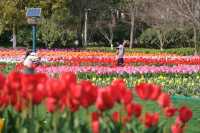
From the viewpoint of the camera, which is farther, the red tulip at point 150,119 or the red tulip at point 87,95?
the red tulip at point 150,119

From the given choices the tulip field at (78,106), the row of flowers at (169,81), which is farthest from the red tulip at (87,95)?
the row of flowers at (169,81)

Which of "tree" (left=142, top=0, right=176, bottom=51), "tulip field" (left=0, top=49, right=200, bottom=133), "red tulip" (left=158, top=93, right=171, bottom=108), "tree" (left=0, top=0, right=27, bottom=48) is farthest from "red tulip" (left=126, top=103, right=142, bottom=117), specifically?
"tree" (left=0, top=0, right=27, bottom=48)

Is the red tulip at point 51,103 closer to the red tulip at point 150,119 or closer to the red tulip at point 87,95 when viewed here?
the red tulip at point 87,95

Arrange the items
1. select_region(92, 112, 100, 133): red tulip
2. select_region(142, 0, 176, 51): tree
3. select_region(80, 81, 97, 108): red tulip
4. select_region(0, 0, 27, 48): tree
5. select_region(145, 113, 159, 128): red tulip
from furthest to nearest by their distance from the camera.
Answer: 1. select_region(0, 0, 27, 48): tree
2. select_region(142, 0, 176, 51): tree
3. select_region(145, 113, 159, 128): red tulip
4. select_region(80, 81, 97, 108): red tulip
5. select_region(92, 112, 100, 133): red tulip

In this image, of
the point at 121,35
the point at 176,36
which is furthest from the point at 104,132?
the point at 121,35

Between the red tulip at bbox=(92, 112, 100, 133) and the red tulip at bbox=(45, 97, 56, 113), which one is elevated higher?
the red tulip at bbox=(45, 97, 56, 113)

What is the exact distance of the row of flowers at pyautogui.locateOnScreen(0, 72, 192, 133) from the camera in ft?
11.8

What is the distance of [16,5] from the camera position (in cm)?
4697

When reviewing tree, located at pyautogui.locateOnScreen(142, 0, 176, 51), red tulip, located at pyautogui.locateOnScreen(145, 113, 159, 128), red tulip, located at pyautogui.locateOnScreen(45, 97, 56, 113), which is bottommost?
red tulip, located at pyautogui.locateOnScreen(145, 113, 159, 128)

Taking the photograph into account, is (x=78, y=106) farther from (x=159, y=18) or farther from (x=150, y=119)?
(x=159, y=18)

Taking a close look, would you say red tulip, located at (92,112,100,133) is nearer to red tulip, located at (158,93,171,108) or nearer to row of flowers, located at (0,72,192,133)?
row of flowers, located at (0,72,192,133)

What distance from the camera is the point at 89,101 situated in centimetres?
360

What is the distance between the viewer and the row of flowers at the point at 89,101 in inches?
142

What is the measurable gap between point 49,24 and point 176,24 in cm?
984
